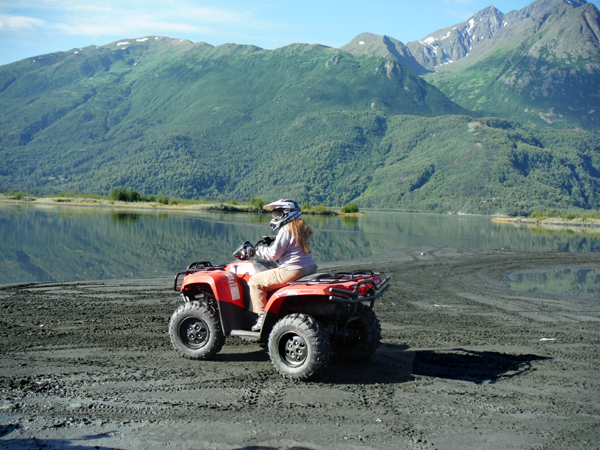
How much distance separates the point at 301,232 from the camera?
6.77 metres

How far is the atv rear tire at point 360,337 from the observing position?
281 inches

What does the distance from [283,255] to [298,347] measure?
1217 millimetres

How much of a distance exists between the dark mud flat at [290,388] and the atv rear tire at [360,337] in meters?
0.21

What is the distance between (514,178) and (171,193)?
4789 inches

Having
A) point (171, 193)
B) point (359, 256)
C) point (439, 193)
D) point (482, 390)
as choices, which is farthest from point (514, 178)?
point (482, 390)

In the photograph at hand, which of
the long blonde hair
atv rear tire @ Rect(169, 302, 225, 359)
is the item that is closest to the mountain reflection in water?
the long blonde hair

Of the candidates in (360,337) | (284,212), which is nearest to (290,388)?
(360,337)

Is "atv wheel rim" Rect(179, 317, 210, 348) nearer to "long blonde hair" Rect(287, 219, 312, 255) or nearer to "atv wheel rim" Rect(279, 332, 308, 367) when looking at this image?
"atv wheel rim" Rect(279, 332, 308, 367)

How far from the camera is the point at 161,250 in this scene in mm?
22125

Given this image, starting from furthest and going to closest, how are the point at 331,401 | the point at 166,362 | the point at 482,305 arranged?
the point at 482,305, the point at 166,362, the point at 331,401

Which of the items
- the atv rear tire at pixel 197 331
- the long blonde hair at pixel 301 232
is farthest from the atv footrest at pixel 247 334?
the long blonde hair at pixel 301 232

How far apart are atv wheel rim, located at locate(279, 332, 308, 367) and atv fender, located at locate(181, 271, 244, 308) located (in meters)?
0.93

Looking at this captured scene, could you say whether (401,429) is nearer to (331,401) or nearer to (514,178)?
(331,401)

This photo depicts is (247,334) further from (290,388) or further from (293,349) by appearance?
(290,388)
